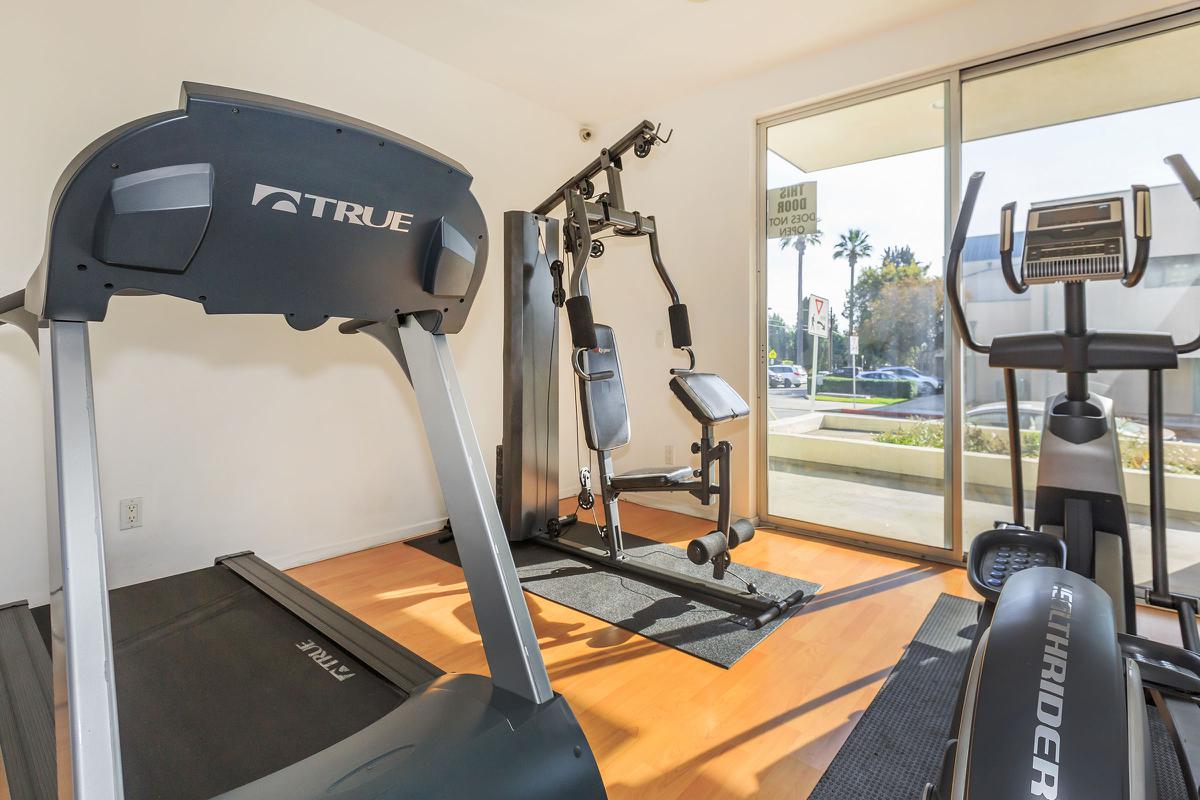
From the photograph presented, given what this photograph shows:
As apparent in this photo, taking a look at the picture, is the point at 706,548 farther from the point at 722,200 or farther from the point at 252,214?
the point at 722,200

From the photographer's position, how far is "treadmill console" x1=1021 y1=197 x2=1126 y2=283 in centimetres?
164

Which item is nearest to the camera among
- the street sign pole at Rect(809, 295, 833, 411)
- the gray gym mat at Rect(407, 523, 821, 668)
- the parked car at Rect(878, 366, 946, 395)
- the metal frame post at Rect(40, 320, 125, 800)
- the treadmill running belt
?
the metal frame post at Rect(40, 320, 125, 800)

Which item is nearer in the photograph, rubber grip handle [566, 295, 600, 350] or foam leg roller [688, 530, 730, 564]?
foam leg roller [688, 530, 730, 564]

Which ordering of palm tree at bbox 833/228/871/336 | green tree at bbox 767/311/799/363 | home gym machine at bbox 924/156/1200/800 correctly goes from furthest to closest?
green tree at bbox 767/311/799/363, palm tree at bbox 833/228/871/336, home gym machine at bbox 924/156/1200/800

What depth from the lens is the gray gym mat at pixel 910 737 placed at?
1.45 m

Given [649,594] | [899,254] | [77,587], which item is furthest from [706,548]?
[77,587]

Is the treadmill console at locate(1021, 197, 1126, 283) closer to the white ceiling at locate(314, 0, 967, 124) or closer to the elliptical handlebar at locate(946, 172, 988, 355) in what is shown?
the elliptical handlebar at locate(946, 172, 988, 355)

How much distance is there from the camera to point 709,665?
6.73 feet

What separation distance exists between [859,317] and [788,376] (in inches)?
20.0

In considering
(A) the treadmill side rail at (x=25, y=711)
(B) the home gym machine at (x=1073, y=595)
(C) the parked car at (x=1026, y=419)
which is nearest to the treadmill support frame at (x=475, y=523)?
(B) the home gym machine at (x=1073, y=595)

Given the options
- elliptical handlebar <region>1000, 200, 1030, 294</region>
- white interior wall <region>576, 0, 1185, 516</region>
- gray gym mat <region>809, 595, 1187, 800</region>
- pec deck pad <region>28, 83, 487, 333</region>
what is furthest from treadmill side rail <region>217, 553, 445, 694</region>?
white interior wall <region>576, 0, 1185, 516</region>

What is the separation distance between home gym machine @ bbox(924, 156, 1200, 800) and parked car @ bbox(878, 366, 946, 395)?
3.32ft

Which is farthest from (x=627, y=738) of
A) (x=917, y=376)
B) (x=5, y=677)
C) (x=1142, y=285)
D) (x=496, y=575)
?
(x=1142, y=285)

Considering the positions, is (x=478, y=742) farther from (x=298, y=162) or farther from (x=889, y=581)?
(x=889, y=581)
